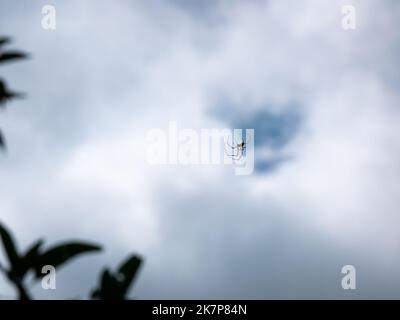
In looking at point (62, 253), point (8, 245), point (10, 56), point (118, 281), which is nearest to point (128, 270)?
point (118, 281)

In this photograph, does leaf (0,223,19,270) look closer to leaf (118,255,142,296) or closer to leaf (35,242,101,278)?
leaf (35,242,101,278)

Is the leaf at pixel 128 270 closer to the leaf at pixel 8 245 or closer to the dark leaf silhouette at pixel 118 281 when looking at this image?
the dark leaf silhouette at pixel 118 281

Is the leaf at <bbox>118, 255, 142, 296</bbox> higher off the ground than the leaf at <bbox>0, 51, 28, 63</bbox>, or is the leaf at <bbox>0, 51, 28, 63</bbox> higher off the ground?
the leaf at <bbox>0, 51, 28, 63</bbox>

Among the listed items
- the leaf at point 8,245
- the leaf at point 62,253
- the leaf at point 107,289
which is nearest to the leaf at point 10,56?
the leaf at point 8,245

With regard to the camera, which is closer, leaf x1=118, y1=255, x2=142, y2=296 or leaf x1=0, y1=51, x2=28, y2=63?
leaf x1=118, y1=255, x2=142, y2=296

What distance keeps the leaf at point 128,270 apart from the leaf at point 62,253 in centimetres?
14

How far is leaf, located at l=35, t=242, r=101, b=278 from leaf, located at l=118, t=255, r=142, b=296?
0.46ft

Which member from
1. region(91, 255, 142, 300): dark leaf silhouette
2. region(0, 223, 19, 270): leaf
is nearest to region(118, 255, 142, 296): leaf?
region(91, 255, 142, 300): dark leaf silhouette

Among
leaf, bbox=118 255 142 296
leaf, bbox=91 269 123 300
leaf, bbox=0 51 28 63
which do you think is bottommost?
leaf, bbox=91 269 123 300

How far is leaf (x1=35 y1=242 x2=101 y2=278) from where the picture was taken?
1.54 meters
